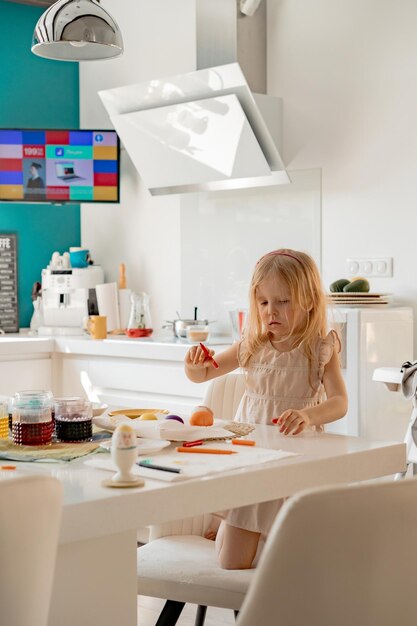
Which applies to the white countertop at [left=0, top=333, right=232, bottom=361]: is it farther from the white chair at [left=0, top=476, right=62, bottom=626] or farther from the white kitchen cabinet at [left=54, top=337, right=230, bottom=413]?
the white chair at [left=0, top=476, right=62, bottom=626]

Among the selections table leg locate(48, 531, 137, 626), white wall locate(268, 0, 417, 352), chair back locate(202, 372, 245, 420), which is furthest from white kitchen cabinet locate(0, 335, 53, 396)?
table leg locate(48, 531, 137, 626)

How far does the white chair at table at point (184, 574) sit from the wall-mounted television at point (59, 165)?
9.06ft

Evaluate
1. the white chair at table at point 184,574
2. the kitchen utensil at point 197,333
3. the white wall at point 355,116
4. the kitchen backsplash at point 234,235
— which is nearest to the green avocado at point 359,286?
the white wall at point 355,116

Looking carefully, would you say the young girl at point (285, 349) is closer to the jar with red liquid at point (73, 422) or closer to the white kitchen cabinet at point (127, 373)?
the jar with red liquid at point (73, 422)

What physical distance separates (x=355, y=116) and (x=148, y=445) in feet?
7.96

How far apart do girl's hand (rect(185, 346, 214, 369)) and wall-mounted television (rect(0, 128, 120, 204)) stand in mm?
2616

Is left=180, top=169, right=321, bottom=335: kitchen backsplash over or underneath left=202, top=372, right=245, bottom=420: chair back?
over

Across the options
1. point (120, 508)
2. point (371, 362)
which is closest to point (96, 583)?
point (120, 508)

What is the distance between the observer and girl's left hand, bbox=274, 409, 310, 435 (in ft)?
6.11

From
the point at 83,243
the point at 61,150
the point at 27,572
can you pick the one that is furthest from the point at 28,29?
the point at 27,572

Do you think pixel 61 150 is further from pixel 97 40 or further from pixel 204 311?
pixel 97 40

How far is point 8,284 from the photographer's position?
4.79 meters

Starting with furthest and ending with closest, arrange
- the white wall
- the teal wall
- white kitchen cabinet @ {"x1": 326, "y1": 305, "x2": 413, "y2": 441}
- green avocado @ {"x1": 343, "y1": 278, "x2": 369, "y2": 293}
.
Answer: the teal wall < the white wall < green avocado @ {"x1": 343, "y1": 278, "x2": 369, "y2": 293} < white kitchen cabinet @ {"x1": 326, "y1": 305, "x2": 413, "y2": 441}

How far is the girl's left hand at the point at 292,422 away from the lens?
1863 millimetres
